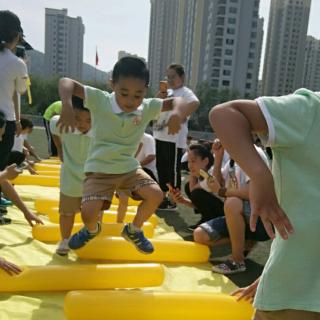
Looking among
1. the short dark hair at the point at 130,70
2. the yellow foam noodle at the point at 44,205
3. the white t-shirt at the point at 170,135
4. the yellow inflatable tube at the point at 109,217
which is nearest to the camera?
the short dark hair at the point at 130,70

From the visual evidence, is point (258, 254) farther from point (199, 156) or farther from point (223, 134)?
point (223, 134)

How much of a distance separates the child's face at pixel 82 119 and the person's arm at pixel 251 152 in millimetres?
2042

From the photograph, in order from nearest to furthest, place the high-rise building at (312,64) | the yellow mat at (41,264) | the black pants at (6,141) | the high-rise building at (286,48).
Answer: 1. the yellow mat at (41,264)
2. the black pants at (6,141)
3. the high-rise building at (286,48)
4. the high-rise building at (312,64)

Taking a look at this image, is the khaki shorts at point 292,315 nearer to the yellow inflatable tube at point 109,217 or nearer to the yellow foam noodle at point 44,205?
the yellow inflatable tube at point 109,217

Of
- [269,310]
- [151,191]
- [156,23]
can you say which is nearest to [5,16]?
[151,191]

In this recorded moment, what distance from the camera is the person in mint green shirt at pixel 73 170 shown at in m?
3.04

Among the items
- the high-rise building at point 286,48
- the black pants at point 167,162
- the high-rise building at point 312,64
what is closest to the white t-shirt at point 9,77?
the black pants at point 167,162

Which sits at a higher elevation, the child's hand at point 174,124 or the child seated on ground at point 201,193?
the child's hand at point 174,124

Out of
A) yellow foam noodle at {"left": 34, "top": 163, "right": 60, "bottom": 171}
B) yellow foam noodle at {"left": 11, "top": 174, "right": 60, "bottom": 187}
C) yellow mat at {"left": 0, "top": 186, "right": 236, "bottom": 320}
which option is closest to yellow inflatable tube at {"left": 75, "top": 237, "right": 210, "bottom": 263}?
yellow mat at {"left": 0, "top": 186, "right": 236, "bottom": 320}

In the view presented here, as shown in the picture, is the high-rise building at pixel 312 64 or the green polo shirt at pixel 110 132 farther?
the high-rise building at pixel 312 64

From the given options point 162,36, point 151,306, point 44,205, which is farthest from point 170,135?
point 162,36

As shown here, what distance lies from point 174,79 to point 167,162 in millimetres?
1021

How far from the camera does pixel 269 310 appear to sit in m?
1.24

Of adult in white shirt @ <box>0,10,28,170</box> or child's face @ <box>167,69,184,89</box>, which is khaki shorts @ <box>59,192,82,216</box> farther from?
child's face @ <box>167,69,184,89</box>
